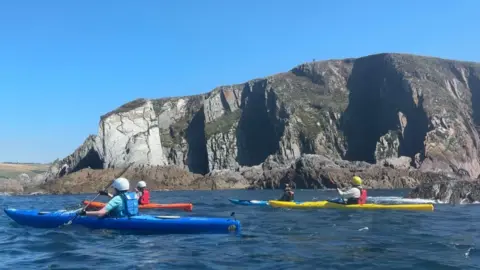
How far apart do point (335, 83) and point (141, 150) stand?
2171 inches

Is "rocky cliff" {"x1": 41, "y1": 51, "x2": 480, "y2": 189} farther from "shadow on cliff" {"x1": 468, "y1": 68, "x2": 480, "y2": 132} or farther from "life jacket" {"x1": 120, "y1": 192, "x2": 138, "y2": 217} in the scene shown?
"life jacket" {"x1": 120, "y1": 192, "x2": 138, "y2": 217}

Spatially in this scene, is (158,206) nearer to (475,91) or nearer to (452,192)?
(452,192)

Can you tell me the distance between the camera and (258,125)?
12456 cm

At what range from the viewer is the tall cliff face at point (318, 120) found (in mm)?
103750

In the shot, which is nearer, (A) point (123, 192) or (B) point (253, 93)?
(A) point (123, 192)

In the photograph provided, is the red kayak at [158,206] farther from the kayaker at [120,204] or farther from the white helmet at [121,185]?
the white helmet at [121,185]

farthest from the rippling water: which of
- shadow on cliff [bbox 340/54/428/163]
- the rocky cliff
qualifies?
shadow on cliff [bbox 340/54/428/163]

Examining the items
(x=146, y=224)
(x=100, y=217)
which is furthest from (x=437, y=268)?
(x=100, y=217)

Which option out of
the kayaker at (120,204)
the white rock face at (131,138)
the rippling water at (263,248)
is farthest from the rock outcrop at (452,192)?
the white rock face at (131,138)

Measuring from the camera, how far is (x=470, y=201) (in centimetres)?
3288

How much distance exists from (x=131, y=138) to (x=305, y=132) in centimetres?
3926

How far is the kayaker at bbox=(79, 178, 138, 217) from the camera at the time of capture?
1622cm

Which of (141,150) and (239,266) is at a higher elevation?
(141,150)

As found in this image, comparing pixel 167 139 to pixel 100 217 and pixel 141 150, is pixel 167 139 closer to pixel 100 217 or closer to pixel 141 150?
pixel 141 150
